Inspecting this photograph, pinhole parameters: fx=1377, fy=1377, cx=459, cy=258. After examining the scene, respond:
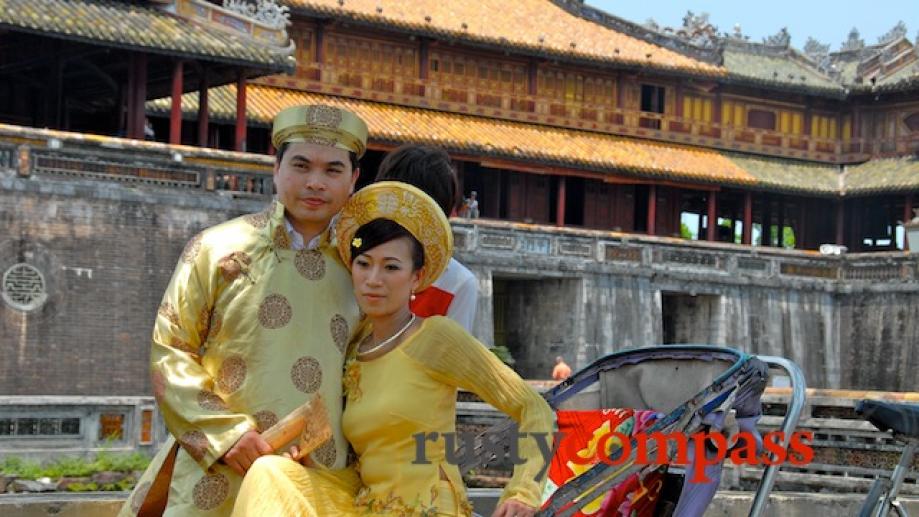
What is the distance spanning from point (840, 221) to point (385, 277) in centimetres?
3016

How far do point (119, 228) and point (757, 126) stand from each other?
19.0 metres

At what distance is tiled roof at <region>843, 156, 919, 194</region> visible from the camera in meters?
31.0

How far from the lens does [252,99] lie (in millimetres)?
25234

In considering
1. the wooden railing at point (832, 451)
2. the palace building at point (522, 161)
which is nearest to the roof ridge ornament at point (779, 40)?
the palace building at point (522, 161)

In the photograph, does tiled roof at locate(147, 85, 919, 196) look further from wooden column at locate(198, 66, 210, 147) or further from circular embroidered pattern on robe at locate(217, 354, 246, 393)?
circular embroidered pattern on robe at locate(217, 354, 246, 393)

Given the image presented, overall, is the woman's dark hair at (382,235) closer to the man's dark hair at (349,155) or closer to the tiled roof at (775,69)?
the man's dark hair at (349,155)

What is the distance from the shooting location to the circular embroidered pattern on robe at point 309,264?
4.53 metres

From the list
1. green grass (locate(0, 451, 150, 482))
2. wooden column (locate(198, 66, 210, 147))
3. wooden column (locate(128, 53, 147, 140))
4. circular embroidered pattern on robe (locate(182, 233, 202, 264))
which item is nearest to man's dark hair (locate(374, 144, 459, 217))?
circular embroidered pattern on robe (locate(182, 233, 202, 264))

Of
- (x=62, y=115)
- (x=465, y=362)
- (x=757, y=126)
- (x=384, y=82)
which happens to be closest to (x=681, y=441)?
(x=465, y=362)

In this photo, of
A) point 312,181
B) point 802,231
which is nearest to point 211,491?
point 312,181

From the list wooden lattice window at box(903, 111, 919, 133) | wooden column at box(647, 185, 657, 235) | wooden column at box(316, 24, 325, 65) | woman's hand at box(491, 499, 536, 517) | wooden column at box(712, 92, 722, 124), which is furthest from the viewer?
wooden lattice window at box(903, 111, 919, 133)

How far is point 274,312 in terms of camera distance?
4441 mm

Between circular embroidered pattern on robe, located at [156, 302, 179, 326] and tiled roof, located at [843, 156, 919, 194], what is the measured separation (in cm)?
2852

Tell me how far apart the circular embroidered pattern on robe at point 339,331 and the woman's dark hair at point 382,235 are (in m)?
0.28
